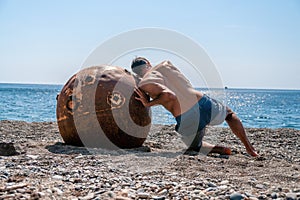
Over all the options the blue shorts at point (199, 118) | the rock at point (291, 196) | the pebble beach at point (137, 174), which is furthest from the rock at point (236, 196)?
the blue shorts at point (199, 118)

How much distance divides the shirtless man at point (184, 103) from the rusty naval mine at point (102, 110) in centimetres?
29

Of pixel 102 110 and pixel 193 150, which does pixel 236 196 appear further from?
pixel 193 150

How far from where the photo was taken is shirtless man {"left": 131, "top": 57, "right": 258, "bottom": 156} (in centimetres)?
621

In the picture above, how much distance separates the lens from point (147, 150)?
6.39 metres

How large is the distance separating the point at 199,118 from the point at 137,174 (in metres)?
2.33

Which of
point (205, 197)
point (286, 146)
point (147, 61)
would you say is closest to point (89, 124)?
point (147, 61)

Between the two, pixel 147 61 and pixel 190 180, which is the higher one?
→ pixel 147 61

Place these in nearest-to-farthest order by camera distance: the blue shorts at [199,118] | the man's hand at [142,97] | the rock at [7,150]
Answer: the rock at [7,150], the man's hand at [142,97], the blue shorts at [199,118]

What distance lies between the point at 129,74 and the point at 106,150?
54.8 inches

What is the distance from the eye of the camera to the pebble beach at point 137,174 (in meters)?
3.58

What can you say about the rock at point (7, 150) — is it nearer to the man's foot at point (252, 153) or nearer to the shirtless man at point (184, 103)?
the shirtless man at point (184, 103)

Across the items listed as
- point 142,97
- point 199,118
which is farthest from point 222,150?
point 142,97

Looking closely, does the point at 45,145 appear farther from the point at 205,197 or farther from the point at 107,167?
the point at 205,197

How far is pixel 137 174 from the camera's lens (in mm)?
4488
